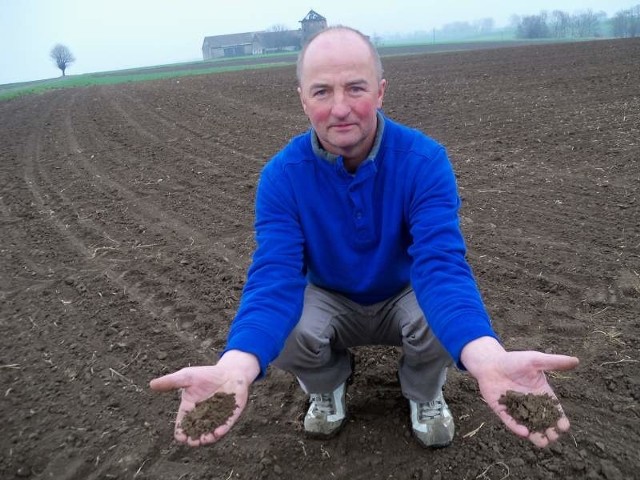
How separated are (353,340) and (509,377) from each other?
40.1 inches

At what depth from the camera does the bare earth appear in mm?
2375

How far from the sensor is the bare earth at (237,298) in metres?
2.38

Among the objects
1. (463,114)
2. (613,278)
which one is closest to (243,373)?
(613,278)

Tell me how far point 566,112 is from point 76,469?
844 centimetres

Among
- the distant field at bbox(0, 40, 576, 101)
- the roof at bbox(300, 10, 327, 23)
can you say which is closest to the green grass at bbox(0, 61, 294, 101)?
the distant field at bbox(0, 40, 576, 101)

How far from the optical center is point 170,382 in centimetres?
167

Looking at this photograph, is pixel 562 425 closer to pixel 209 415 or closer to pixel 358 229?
pixel 358 229

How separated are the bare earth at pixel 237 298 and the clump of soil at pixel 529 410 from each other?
2.32ft

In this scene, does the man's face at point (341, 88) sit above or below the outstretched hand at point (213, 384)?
above

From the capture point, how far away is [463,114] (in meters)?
8.81

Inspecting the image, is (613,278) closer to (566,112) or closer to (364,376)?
(364,376)

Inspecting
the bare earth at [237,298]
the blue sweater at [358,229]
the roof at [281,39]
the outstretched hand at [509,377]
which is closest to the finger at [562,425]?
the outstretched hand at [509,377]

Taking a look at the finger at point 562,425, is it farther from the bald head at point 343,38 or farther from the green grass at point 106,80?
the green grass at point 106,80

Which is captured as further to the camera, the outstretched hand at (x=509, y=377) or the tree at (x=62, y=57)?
the tree at (x=62, y=57)
